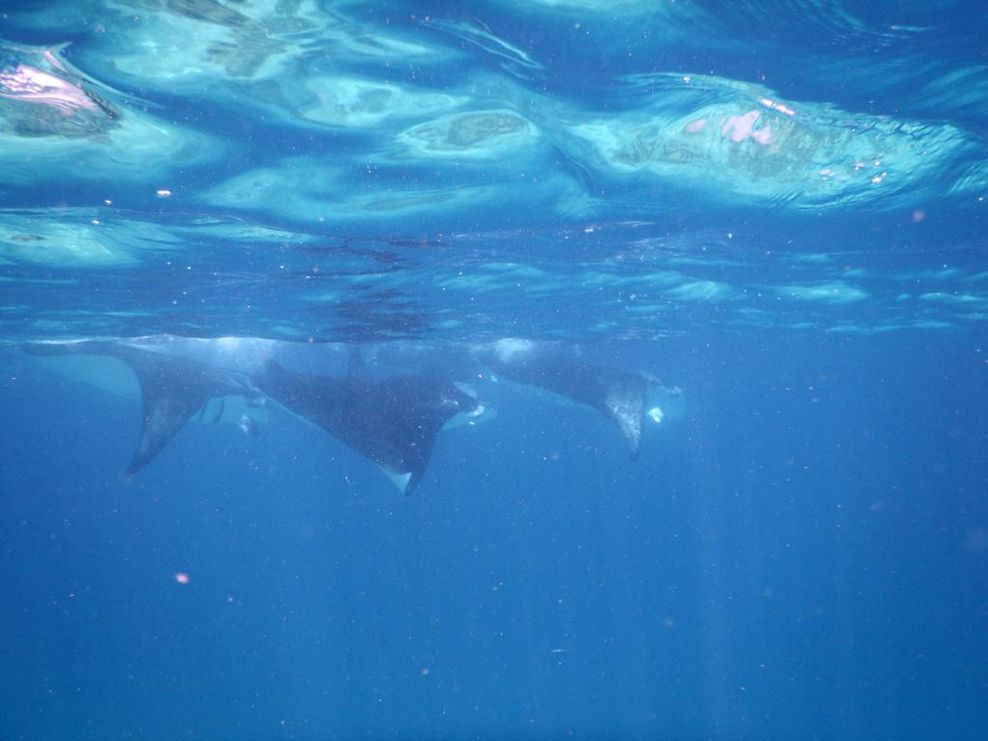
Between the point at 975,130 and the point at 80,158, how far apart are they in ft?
43.4

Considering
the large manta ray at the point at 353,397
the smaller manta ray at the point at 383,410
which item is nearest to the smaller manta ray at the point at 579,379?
the large manta ray at the point at 353,397

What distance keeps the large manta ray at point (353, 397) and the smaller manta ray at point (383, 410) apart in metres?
0.02

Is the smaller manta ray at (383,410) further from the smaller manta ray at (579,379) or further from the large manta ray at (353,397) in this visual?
the smaller manta ray at (579,379)

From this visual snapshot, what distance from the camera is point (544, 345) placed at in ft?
87.2

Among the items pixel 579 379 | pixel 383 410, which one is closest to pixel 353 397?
pixel 383 410

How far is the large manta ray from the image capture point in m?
14.0

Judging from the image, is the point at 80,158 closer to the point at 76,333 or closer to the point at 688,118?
the point at 688,118

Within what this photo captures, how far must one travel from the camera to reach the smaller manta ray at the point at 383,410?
13.4 meters

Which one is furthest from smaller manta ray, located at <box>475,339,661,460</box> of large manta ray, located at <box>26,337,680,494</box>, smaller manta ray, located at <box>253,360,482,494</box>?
smaller manta ray, located at <box>253,360,482,494</box>

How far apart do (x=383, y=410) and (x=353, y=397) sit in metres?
1.06

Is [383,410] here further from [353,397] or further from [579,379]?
[579,379]

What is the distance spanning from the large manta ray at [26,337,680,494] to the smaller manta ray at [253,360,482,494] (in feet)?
0.08

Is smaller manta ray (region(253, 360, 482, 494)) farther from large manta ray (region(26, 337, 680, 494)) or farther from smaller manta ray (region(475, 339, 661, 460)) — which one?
smaller manta ray (region(475, 339, 661, 460))

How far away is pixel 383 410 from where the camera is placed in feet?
48.3
